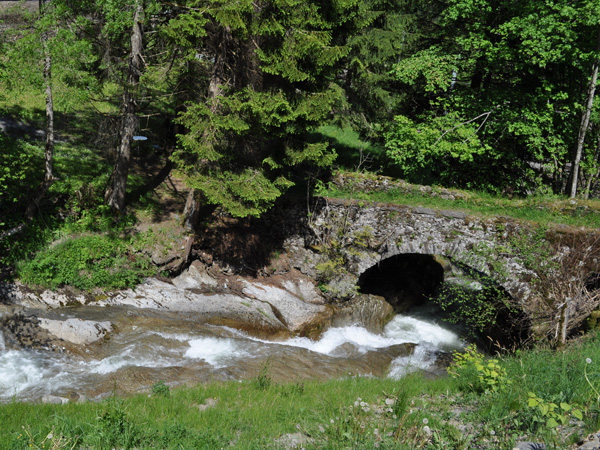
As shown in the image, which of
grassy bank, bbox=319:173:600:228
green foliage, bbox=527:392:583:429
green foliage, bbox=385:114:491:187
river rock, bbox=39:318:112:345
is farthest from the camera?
green foliage, bbox=385:114:491:187

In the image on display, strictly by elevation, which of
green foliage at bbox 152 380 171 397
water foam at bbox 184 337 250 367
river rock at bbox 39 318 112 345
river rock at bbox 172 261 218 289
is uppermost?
river rock at bbox 172 261 218 289

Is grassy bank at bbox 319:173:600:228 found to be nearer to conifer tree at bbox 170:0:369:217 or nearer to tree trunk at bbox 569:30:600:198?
tree trunk at bbox 569:30:600:198

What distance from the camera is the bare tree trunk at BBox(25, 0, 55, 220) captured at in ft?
38.0

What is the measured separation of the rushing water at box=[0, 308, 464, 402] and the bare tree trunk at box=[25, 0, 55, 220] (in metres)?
4.54

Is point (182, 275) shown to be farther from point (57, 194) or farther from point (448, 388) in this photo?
point (448, 388)

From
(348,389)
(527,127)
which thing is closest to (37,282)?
(348,389)

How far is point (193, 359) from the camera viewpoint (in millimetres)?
11109

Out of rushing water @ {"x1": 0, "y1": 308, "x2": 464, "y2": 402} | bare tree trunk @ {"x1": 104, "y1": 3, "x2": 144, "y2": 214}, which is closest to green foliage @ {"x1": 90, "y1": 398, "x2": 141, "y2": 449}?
rushing water @ {"x1": 0, "y1": 308, "x2": 464, "y2": 402}

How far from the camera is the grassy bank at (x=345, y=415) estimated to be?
577 cm

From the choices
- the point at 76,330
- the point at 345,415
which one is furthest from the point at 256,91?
the point at 345,415

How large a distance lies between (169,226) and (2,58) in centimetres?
658

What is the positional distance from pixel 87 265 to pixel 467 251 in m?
11.4

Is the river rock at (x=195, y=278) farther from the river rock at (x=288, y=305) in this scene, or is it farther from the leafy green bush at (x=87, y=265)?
the river rock at (x=288, y=305)

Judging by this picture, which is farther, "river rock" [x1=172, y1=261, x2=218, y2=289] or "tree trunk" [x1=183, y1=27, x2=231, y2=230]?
"river rock" [x1=172, y1=261, x2=218, y2=289]
